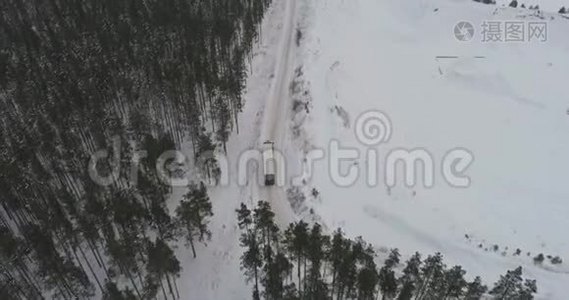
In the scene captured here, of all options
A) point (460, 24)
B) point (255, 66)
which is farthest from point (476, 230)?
point (460, 24)

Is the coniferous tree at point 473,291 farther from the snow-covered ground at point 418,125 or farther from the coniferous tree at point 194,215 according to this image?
the coniferous tree at point 194,215

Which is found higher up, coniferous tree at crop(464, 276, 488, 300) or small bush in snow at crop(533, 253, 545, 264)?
coniferous tree at crop(464, 276, 488, 300)

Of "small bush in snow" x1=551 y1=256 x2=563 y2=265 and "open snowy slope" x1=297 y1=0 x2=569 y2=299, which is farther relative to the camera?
"open snowy slope" x1=297 y1=0 x2=569 y2=299

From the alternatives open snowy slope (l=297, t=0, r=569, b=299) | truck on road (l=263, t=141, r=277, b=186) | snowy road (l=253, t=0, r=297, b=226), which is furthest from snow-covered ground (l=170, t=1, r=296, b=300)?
open snowy slope (l=297, t=0, r=569, b=299)

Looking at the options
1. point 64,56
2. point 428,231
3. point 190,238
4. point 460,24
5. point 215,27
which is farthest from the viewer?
point 460,24

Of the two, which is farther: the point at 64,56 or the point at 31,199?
the point at 64,56

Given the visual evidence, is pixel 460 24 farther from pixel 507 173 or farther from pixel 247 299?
pixel 247 299

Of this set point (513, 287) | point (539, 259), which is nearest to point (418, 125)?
point (539, 259)

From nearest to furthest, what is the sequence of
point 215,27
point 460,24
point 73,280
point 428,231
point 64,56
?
point 73,280
point 428,231
point 64,56
point 215,27
point 460,24

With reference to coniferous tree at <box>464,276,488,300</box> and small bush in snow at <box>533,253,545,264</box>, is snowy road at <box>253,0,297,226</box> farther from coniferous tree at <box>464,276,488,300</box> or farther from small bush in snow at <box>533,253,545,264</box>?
small bush in snow at <box>533,253,545,264</box>
